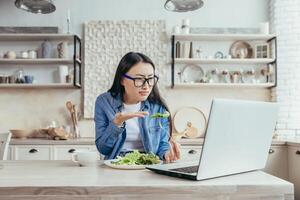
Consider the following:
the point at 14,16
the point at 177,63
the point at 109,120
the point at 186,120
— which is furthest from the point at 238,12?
the point at 109,120

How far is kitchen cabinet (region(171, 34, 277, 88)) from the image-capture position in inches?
160

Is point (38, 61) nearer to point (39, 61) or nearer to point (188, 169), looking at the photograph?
point (39, 61)

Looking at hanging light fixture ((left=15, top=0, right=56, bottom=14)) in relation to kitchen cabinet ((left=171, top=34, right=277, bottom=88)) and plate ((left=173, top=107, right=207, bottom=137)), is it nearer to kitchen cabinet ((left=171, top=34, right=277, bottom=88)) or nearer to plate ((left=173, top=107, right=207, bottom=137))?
kitchen cabinet ((left=171, top=34, right=277, bottom=88))

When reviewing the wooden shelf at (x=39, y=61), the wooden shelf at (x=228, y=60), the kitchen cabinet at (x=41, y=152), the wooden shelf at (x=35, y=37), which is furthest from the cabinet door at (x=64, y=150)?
the wooden shelf at (x=228, y=60)

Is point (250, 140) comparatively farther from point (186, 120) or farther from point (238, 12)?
point (238, 12)

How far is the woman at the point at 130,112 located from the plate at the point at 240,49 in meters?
2.52

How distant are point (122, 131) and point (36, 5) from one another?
5.61 ft

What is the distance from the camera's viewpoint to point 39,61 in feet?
13.3

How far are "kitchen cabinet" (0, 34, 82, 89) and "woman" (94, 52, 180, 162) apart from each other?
2.24 meters

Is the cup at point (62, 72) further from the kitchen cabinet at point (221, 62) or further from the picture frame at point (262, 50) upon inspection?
the picture frame at point (262, 50)

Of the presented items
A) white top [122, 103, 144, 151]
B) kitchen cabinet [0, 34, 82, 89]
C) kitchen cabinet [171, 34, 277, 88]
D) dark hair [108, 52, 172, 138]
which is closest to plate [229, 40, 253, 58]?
kitchen cabinet [171, 34, 277, 88]

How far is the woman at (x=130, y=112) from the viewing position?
1.79 m

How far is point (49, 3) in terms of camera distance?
2885 millimetres

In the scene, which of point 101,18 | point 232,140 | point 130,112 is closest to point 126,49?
point 101,18
